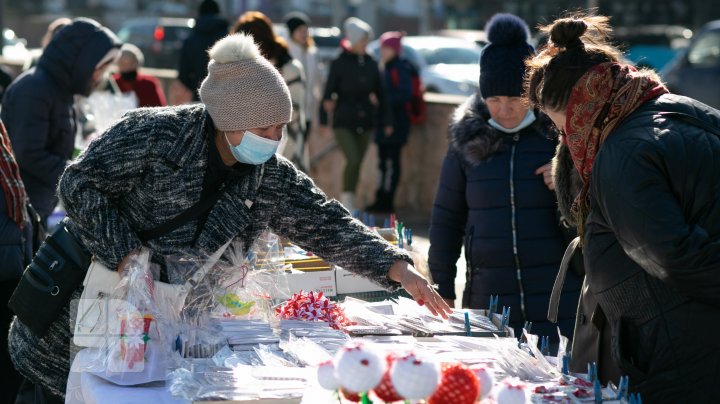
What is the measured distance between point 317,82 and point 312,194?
7.05m

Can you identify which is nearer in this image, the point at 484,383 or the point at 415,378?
the point at 415,378

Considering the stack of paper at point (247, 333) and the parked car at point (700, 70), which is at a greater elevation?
the stack of paper at point (247, 333)

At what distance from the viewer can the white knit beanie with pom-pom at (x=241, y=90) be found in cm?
341

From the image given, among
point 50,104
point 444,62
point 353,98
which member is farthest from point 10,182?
point 444,62

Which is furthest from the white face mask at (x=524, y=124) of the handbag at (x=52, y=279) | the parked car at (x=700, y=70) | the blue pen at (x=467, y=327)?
the parked car at (x=700, y=70)

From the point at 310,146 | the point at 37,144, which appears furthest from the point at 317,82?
the point at 37,144

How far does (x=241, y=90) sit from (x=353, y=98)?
705 centimetres

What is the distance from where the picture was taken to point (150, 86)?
30.8 ft

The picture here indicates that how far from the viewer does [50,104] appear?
5555 millimetres

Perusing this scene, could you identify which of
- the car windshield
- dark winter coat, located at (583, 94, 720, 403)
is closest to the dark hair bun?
dark winter coat, located at (583, 94, 720, 403)

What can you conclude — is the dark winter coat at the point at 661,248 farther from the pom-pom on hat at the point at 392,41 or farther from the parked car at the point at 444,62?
the parked car at the point at 444,62

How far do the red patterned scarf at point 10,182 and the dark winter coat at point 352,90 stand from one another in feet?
19.5

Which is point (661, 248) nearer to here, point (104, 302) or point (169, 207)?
point (169, 207)

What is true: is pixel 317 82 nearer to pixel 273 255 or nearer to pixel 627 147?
pixel 273 255
